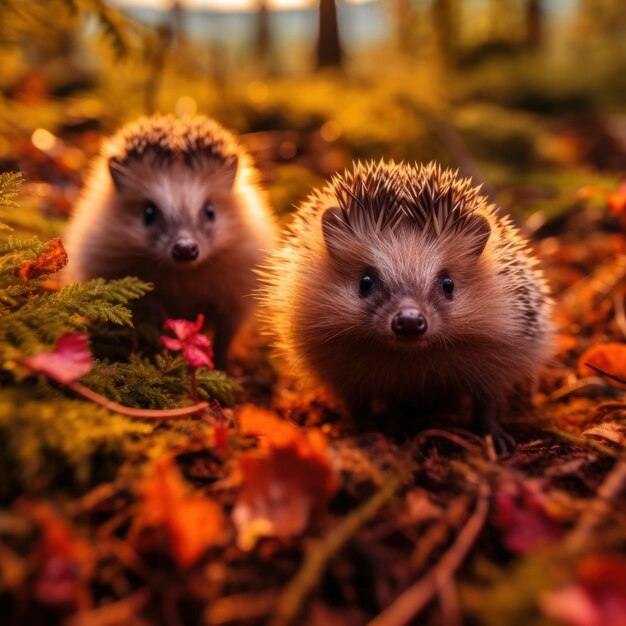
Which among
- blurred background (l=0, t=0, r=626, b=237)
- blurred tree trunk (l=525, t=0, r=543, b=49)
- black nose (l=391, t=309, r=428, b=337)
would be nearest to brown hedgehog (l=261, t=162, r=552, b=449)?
black nose (l=391, t=309, r=428, b=337)

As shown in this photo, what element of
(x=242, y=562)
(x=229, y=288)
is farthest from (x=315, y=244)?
(x=242, y=562)

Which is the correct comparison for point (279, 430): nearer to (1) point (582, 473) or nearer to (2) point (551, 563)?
(2) point (551, 563)

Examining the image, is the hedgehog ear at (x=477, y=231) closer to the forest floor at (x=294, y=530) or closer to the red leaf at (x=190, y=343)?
the forest floor at (x=294, y=530)

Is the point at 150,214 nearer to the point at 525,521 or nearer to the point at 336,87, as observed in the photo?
the point at 525,521

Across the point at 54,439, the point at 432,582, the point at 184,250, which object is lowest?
the point at 432,582

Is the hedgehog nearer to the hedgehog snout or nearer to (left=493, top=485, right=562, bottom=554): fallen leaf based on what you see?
the hedgehog snout

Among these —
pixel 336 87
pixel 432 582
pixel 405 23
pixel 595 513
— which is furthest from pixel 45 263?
pixel 405 23
